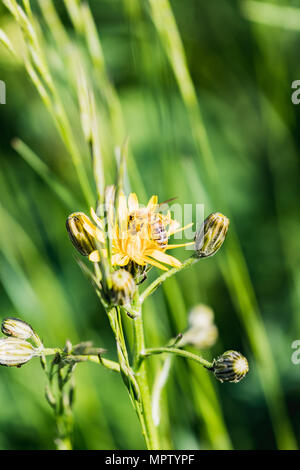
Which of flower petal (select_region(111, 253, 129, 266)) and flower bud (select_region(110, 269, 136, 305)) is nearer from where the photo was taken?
flower bud (select_region(110, 269, 136, 305))

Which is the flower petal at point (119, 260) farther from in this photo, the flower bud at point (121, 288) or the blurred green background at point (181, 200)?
the blurred green background at point (181, 200)

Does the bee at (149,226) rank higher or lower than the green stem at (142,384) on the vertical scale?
higher

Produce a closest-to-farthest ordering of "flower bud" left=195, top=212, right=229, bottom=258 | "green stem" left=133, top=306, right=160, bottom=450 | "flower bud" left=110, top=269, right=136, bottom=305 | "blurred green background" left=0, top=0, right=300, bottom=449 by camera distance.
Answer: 1. "flower bud" left=110, top=269, right=136, bottom=305
2. "green stem" left=133, top=306, right=160, bottom=450
3. "flower bud" left=195, top=212, right=229, bottom=258
4. "blurred green background" left=0, top=0, right=300, bottom=449


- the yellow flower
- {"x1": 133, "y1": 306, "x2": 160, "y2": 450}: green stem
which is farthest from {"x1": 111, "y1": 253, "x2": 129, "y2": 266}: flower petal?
{"x1": 133, "y1": 306, "x2": 160, "y2": 450}: green stem

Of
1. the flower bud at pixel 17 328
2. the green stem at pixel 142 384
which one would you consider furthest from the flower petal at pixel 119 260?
the flower bud at pixel 17 328

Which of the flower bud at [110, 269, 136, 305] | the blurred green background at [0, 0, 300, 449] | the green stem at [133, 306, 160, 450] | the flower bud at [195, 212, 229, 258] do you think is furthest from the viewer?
the blurred green background at [0, 0, 300, 449]

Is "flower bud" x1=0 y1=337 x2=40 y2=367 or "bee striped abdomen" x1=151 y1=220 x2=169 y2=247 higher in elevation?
"bee striped abdomen" x1=151 y1=220 x2=169 y2=247

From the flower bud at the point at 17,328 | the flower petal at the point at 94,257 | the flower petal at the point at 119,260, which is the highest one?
the flower petal at the point at 94,257

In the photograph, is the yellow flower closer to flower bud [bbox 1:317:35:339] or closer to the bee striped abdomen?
the bee striped abdomen
